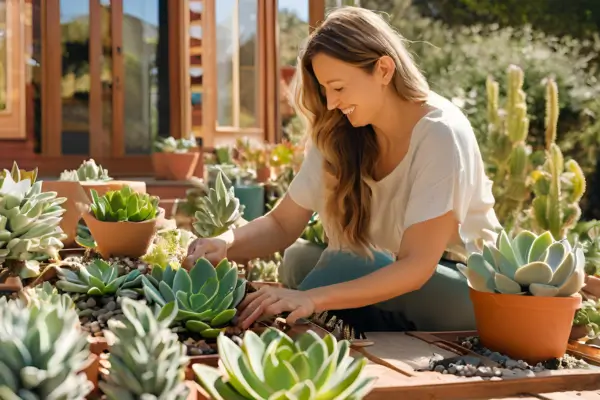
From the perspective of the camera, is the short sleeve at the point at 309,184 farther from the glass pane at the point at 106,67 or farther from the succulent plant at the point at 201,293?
the glass pane at the point at 106,67

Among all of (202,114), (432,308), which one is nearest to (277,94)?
(202,114)

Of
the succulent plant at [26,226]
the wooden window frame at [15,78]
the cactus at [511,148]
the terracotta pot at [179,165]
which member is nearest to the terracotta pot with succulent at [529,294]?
the succulent plant at [26,226]

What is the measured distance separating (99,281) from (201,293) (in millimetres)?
271

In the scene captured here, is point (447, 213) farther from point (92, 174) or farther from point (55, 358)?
point (92, 174)

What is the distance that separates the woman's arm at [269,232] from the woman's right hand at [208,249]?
0.58ft

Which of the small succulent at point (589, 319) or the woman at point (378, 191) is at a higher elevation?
the woman at point (378, 191)

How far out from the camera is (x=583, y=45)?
1312 centimetres

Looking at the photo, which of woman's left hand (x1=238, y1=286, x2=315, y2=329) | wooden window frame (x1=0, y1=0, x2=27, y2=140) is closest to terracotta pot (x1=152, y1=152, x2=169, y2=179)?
wooden window frame (x1=0, y1=0, x2=27, y2=140)

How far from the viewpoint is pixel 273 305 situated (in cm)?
153

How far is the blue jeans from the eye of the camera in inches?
80.5

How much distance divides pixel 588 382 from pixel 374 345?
1.41 ft

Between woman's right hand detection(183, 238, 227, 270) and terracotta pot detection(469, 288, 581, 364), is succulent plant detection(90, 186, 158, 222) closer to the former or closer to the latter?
woman's right hand detection(183, 238, 227, 270)

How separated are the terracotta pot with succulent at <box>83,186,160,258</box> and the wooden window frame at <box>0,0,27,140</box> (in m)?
4.76

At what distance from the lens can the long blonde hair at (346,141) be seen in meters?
2.01
